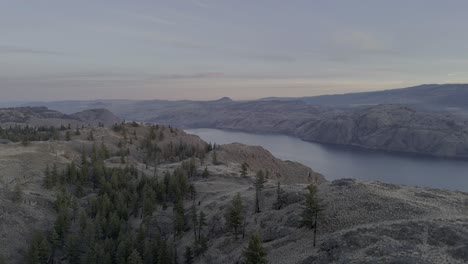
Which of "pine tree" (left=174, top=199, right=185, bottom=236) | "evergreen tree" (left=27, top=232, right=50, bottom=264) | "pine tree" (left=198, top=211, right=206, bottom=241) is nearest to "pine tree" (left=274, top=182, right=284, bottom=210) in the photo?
"pine tree" (left=198, top=211, right=206, bottom=241)

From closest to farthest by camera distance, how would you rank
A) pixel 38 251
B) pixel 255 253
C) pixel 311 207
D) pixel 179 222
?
pixel 255 253 → pixel 311 207 → pixel 38 251 → pixel 179 222

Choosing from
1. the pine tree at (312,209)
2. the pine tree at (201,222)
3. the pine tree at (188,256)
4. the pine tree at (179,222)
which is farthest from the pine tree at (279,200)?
the pine tree at (179,222)

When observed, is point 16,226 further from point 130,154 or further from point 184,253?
point 130,154

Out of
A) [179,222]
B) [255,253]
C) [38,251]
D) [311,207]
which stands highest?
[311,207]

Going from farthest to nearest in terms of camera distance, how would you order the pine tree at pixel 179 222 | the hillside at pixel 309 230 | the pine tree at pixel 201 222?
1. the pine tree at pixel 179 222
2. the pine tree at pixel 201 222
3. the hillside at pixel 309 230

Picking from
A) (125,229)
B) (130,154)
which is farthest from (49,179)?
(130,154)

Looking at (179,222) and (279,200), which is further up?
(279,200)

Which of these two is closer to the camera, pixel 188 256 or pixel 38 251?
pixel 188 256

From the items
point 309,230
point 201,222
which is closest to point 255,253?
point 309,230

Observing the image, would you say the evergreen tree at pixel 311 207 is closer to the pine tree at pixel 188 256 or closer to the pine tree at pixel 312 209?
the pine tree at pixel 312 209

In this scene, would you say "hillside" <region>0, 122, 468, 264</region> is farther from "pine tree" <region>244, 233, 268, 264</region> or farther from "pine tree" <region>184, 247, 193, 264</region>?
"pine tree" <region>244, 233, 268, 264</region>

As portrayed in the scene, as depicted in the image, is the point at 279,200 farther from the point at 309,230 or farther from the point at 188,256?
the point at 188,256

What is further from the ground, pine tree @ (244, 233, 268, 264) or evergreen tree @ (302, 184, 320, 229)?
evergreen tree @ (302, 184, 320, 229)

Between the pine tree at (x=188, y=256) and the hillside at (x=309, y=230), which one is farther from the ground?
the hillside at (x=309, y=230)
